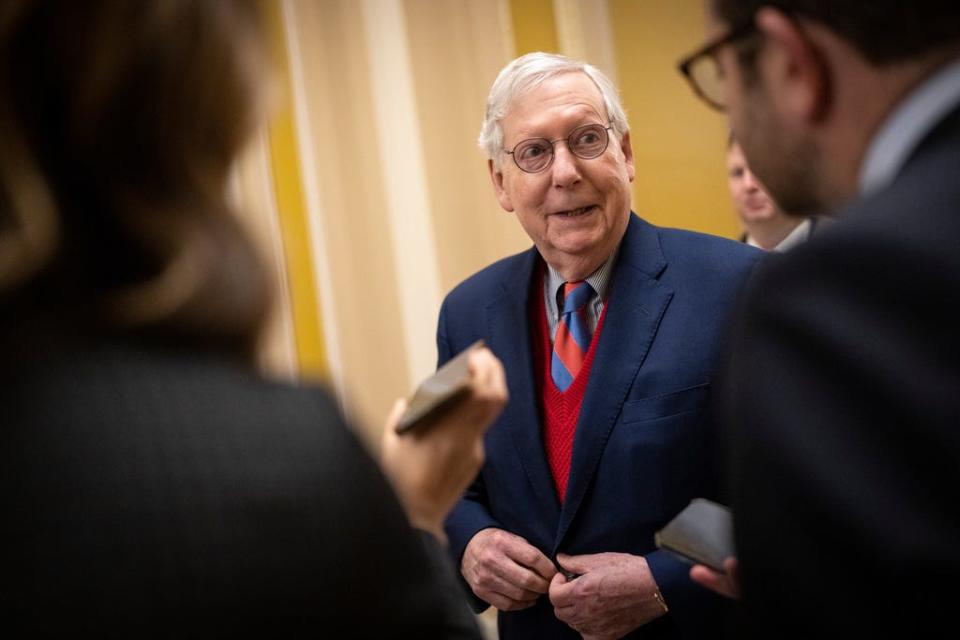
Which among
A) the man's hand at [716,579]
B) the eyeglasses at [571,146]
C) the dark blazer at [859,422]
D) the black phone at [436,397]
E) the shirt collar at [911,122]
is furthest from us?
the eyeglasses at [571,146]

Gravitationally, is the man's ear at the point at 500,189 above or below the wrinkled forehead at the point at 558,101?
below

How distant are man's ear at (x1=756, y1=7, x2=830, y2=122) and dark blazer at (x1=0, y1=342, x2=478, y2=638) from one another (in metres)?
0.60

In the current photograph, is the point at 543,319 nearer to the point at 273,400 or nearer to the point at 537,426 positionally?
the point at 537,426

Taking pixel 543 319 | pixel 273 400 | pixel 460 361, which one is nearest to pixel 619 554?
pixel 543 319

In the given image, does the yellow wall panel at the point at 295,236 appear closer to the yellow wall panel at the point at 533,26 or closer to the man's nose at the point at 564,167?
the yellow wall panel at the point at 533,26

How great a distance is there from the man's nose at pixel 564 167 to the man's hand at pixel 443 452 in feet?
3.22

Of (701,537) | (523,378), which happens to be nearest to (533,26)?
(523,378)

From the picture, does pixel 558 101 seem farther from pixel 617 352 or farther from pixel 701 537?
pixel 701 537

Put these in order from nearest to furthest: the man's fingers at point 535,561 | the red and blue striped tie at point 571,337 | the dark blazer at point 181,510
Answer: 1. the dark blazer at point 181,510
2. the man's fingers at point 535,561
3. the red and blue striped tie at point 571,337

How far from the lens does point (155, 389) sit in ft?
2.24

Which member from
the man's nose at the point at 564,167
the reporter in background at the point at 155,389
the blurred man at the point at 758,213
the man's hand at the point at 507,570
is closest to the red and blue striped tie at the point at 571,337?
the man's nose at the point at 564,167

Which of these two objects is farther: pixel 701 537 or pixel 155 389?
pixel 701 537

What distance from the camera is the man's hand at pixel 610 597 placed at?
66.0 inches

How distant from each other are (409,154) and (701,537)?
8.69ft
